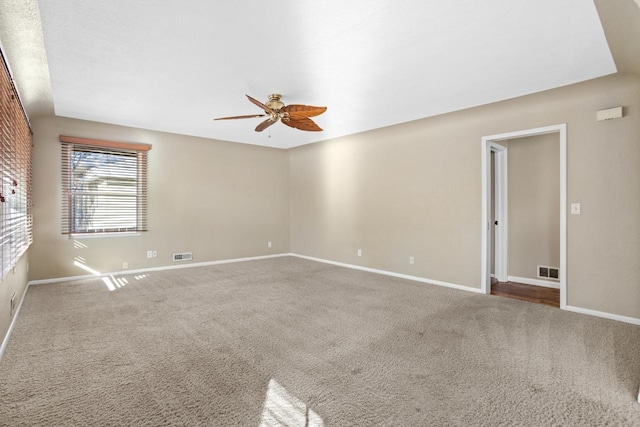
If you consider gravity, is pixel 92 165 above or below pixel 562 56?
below

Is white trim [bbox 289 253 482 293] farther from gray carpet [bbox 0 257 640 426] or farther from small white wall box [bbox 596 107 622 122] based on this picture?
small white wall box [bbox 596 107 622 122]

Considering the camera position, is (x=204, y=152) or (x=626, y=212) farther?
(x=204, y=152)

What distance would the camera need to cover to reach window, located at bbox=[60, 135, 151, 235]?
16.2 ft

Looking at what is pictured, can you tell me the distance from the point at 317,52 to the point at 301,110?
0.79 m

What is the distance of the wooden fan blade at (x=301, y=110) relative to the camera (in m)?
A: 3.39

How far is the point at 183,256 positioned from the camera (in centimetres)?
605

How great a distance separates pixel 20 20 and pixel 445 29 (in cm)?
316

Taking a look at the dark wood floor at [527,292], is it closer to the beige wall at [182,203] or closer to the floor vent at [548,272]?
the floor vent at [548,272]

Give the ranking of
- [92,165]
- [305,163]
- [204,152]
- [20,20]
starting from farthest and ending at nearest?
1. [305,163]
2. [204,152]
3. [92,165]
4. [20,20]

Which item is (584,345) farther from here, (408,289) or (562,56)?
(562,56)

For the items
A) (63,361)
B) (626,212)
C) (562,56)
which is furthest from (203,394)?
(626,212)

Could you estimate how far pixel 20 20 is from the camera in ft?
7.66

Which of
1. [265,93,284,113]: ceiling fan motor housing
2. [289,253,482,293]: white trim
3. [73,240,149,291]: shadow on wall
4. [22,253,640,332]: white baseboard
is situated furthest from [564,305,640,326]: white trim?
[73,240,149,291]: shadow on wall

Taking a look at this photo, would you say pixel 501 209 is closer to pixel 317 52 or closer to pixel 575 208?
pixel 575 208
